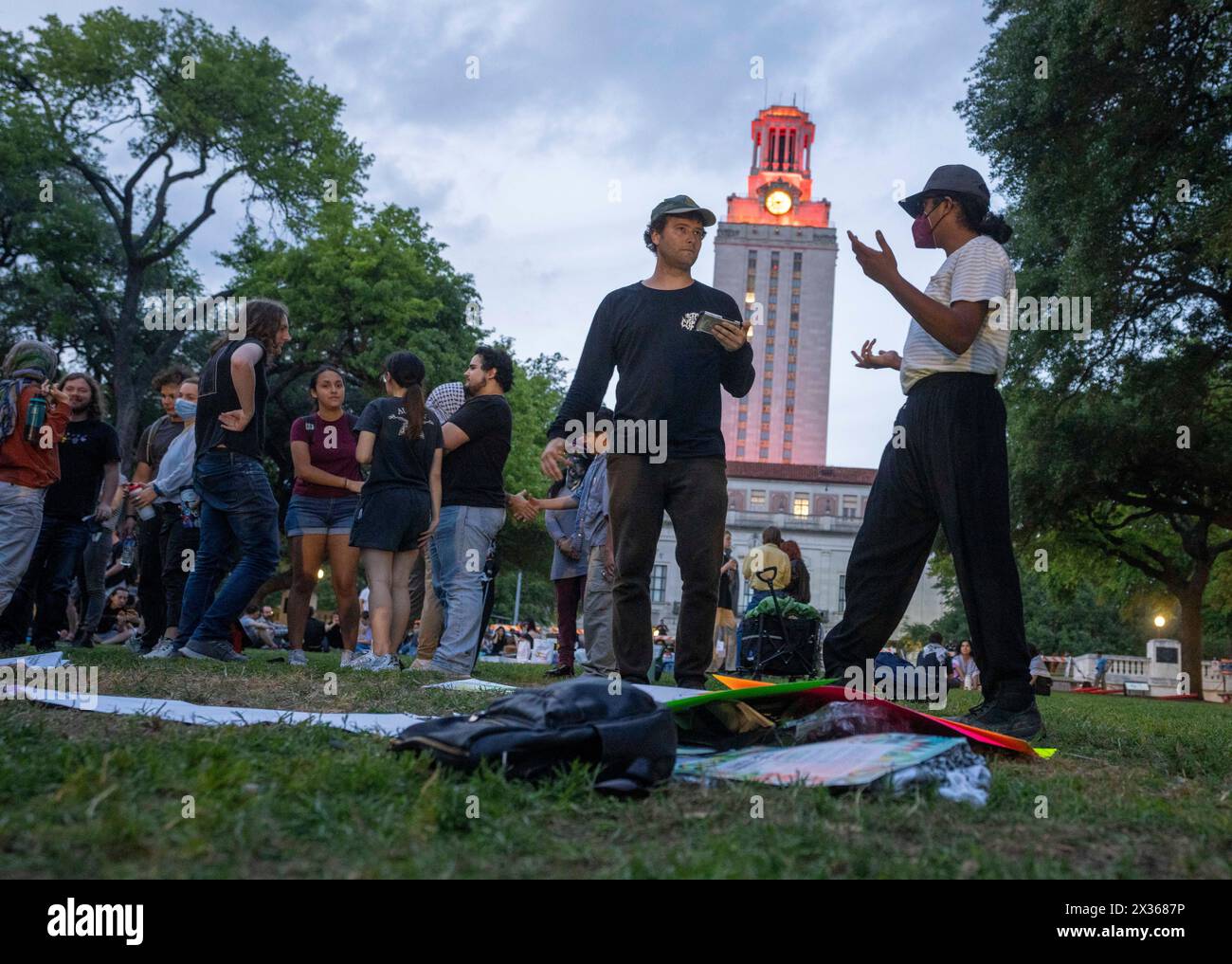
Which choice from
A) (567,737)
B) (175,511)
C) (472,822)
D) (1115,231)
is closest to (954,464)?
(567,737)

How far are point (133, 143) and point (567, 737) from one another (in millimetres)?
29604

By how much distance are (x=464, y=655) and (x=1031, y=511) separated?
62.1ft

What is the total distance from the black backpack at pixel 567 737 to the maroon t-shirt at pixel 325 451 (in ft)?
18.6

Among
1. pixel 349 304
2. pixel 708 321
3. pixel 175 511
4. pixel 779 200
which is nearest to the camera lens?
pixel 708 321

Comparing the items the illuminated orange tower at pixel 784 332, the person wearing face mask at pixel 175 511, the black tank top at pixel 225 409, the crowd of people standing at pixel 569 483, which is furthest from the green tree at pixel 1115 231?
the illuminated orange tower at pixel 784 332

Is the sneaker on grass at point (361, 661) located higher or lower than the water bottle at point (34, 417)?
lower

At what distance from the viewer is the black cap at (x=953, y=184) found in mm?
5070

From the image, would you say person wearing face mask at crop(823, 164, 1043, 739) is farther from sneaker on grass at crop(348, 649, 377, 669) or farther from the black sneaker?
sneaker on grass at crop(348, 649, 377, 669)

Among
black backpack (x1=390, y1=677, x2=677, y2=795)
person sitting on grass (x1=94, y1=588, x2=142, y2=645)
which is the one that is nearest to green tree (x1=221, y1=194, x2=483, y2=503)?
person sitting on grass (x1=94, y1=588, x2=142, y2=645)

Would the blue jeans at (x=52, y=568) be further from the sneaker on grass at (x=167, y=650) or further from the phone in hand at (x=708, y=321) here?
the phone in hand at (x=708, y=321)

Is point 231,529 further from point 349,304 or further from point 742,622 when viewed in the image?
point 349,304

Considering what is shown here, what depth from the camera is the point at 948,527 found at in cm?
477
